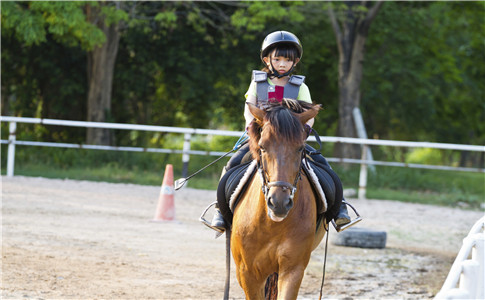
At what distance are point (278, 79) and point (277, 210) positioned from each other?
1526 mm

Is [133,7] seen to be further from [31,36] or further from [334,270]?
[334,270]

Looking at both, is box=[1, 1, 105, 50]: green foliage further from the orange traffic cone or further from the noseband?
the noseband

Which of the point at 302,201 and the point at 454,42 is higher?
the point at 454,42

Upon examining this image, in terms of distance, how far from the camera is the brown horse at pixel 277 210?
469cm

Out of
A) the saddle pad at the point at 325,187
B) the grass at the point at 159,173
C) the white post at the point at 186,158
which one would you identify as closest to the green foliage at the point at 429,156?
the grass at the point at 159,173

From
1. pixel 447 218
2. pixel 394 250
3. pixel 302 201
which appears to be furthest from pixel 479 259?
pixel 447 218

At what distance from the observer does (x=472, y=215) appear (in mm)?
15727

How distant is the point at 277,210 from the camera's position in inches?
180

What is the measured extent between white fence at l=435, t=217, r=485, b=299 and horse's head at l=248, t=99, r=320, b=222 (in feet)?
3.58

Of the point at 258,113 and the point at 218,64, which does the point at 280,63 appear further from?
the point at 218,64

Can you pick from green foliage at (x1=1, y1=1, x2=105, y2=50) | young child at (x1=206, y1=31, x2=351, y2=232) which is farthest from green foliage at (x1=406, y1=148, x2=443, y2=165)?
young child at (x1=206, y1=31, x2=351, y2=232)

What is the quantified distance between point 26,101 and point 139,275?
59.0ft

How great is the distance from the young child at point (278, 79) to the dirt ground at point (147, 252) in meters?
2.13

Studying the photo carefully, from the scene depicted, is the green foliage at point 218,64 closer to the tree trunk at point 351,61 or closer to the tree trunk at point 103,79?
the tree trunk at point 103,79
